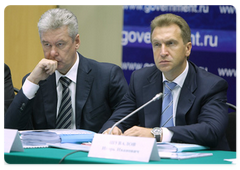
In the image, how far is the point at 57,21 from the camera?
245 cm

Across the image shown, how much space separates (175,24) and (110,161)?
1.12 m

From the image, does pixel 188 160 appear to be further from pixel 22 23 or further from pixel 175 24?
pixel 22 23

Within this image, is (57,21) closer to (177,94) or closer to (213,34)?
(177,94)

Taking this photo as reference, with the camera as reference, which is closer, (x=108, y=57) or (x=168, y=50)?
(x=168, y=50)

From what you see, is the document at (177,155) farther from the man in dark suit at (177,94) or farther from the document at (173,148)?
the man in dark suit at (177,94)

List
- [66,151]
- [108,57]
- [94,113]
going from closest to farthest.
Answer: [66,151], [94,113], [108,57]

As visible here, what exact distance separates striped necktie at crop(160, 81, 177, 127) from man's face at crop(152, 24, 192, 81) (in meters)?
0.06

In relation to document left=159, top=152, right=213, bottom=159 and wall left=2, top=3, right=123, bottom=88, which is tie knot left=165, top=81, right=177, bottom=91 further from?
wall left=2, top=3, right=123, bottom=88

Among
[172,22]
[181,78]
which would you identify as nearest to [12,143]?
[181,78]

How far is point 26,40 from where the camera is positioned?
14.7ft

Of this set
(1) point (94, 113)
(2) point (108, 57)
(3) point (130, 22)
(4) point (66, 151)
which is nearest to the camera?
(4) point (66, 151)

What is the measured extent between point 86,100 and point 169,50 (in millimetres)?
655

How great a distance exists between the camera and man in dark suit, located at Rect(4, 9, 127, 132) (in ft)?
7.87

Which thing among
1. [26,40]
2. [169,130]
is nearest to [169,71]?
[169,130]
